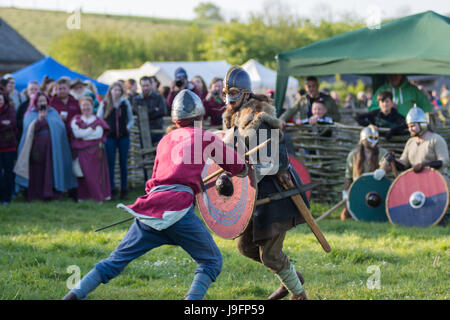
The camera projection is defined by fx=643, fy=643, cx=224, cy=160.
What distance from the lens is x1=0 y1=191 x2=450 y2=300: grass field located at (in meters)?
4.89

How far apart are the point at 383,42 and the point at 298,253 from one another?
4.48m

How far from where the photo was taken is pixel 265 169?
4281mm

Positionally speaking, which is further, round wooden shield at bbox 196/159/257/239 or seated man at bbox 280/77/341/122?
seated man at bbox 280/77/341/122

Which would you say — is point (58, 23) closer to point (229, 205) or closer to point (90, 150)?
point (90, 150)

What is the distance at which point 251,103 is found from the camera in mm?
4410

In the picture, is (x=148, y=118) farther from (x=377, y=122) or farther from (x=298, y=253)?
(x=298, y=253)

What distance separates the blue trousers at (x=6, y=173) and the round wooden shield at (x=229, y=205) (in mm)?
5499

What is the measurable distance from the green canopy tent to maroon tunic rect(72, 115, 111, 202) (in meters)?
2.78

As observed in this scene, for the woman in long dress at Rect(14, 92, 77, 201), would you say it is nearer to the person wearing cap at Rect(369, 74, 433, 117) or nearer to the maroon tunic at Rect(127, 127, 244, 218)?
the person wearing cap at Rect(369, 74, 433, 117)

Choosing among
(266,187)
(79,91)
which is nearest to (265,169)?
(266,187)

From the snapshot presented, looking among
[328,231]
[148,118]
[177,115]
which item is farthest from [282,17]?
[177,115]

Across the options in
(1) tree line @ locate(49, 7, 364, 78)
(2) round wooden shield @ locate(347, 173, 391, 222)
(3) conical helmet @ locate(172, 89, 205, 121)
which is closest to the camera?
(3) conical helmet @ locate(172, 89, 205, 121)

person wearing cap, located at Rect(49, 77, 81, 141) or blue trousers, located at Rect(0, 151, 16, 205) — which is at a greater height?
person wearing cap, located at Rect(49, 77, 81, 141)

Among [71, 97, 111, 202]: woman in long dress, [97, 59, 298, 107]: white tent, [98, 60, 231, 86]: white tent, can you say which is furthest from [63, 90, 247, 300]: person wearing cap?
[98, 60, 231, 86]: white tent
